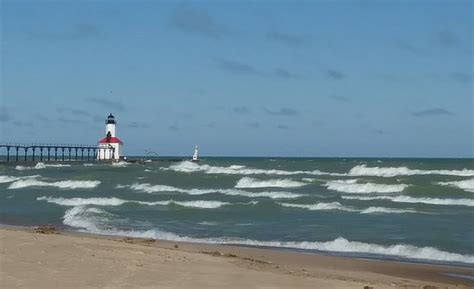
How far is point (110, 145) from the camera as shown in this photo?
3593 inches

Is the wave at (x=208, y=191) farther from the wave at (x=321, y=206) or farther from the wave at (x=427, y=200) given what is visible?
the wave at (x=321, y=206)

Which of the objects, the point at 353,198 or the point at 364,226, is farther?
the point at 353,198

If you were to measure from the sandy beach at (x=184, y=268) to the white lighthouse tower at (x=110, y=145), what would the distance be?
76.9 meters

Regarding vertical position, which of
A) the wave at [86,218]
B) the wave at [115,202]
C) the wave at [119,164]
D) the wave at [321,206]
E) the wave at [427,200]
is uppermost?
the wave at [119,164]

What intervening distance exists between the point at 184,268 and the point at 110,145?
82464mm

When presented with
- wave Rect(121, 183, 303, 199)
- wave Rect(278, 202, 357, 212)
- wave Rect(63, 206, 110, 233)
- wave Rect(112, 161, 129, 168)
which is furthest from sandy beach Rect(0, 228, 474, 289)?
wave Rect(112, 161, 129, 168)

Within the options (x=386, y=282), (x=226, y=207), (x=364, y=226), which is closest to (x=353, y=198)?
(x=226, y=207)

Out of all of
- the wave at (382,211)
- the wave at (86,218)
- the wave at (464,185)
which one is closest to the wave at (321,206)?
the wave at (382,211)

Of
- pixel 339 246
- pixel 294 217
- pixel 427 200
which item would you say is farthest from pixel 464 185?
pixel 339 246

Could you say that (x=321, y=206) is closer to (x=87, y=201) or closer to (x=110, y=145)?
(x=87, y=201)

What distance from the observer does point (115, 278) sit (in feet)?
30.6

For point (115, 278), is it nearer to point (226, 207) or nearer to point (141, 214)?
point (141, 214)

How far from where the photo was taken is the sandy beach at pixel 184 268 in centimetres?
924

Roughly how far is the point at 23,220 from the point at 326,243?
11097 millimetres
